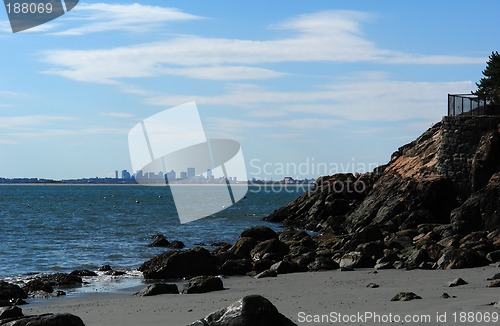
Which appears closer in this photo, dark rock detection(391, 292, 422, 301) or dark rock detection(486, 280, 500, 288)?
dark rock detection(391, 292, 422, 301)

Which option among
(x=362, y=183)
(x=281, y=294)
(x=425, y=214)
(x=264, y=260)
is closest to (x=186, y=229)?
(x=362, y=183)

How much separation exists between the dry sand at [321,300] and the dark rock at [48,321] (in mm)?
1829

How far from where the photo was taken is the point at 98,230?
179 ft

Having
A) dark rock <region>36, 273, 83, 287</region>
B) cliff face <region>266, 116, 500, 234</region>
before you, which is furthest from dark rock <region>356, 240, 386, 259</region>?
dark rock <region>36, 273, 83, 287</region>

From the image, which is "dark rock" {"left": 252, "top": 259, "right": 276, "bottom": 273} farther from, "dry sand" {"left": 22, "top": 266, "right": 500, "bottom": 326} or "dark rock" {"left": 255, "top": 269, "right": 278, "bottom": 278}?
"dry sand" {"left": 22, "top": 266, "right": 500, "bottom": 326}

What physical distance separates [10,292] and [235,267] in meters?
7.94

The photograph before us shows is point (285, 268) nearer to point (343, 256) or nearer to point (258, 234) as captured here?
point (343, 256)

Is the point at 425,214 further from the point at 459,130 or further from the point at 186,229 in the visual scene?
the point at 186,229

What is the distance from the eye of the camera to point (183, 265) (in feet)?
80.8

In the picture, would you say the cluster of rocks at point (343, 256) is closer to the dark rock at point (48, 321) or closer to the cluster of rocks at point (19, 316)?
the cluster of rocks at point (19, 316)

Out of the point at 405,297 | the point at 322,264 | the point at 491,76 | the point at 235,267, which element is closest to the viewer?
the point at 405,297

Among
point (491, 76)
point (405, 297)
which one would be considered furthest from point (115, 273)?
point (491, 76)

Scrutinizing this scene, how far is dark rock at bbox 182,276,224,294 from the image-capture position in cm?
1916

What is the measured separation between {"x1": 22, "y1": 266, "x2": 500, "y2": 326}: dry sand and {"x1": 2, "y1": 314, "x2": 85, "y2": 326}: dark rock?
6.00 ft
